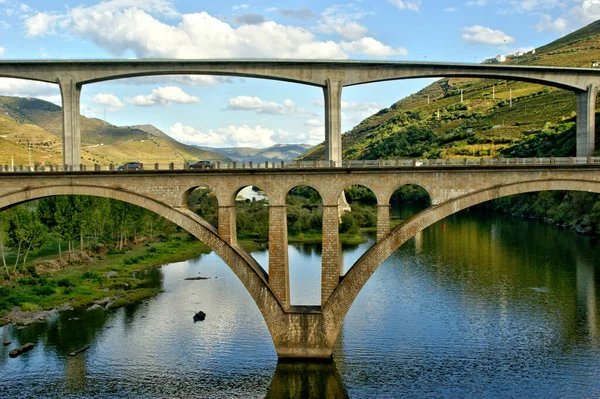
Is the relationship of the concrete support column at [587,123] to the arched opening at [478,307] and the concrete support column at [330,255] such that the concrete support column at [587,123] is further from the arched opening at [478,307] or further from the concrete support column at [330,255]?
the concrete support column at [330,255]

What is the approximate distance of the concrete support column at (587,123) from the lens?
39.8 meters

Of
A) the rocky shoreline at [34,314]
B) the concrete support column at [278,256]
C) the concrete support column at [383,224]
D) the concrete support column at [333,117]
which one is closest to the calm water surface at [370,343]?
the rocky shoreline at [34,314]

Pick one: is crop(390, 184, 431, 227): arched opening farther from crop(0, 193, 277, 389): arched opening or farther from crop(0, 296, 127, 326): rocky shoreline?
crop(0, 296, 127, 326): rocky shoreline

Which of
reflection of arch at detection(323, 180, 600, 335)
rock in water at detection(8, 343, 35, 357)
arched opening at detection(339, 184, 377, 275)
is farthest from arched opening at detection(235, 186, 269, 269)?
reflection of arch at detection(323, 180, 600, 335)

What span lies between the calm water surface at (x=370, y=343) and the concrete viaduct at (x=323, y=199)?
9.40ft

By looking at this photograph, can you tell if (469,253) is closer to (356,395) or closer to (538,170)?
(538,170)

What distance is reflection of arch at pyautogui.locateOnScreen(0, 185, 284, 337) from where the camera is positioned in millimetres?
35906

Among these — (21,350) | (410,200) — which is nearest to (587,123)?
(21,350)

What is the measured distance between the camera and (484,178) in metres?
35.7

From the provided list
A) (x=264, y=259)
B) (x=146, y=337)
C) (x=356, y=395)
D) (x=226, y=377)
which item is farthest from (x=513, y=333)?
(x=264, y=259)

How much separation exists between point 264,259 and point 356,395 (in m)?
39.8

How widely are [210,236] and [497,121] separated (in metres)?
115

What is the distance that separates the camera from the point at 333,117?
39844 millimetres

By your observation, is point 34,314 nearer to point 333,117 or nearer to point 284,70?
point 284,70
